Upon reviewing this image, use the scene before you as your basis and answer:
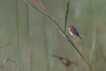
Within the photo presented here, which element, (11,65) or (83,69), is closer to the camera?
(83,69)

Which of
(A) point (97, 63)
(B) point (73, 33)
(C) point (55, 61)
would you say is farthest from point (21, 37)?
(B) point (73, 33)

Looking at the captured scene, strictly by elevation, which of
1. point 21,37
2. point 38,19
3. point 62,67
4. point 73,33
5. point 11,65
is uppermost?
point 38,19

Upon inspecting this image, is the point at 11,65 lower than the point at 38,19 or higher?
lower

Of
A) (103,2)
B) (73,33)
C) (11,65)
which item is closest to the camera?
(73,33)

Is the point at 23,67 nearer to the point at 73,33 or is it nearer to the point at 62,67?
the point at 62,67

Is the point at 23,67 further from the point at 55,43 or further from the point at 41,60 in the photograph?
the point at 55,43

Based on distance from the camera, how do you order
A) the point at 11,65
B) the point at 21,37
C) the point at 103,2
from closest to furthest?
1. the point at 11,65
2. the point at 21,37
3. the point at 103,2
